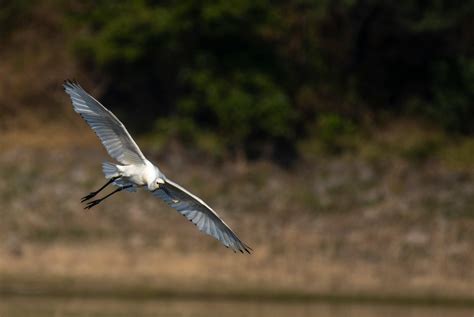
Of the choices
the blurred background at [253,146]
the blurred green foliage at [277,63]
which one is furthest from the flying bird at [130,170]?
the blurred green foliage at [277,63]

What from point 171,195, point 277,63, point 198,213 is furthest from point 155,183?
point 277,63

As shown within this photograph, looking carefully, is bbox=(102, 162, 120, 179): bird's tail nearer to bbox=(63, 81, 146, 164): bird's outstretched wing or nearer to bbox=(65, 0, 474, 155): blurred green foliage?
bbox=(63, 81, 146, 164): bird's outstretched wing

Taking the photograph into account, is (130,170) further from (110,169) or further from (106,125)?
(106,125)

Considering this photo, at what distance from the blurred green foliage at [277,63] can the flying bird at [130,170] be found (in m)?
11.9

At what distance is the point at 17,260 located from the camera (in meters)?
21.1

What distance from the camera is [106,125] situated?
1254 cm

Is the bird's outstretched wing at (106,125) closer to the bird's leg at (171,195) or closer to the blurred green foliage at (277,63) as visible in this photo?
the bird's leg at (171,195)

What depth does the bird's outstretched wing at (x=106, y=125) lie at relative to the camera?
12.3 metres

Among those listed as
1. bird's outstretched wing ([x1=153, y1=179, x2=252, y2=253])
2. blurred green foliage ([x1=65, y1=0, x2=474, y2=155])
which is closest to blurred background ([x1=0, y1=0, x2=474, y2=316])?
blurred green foliage ([x1=65, y1=0, x2=474, y2=155])

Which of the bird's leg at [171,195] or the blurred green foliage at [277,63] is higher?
the blurred green foliage at [277,63]

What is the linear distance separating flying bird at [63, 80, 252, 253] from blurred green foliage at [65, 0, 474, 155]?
11872 millimetres

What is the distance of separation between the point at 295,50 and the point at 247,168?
4.08 m

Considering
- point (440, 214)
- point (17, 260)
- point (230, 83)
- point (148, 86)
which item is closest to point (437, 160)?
point (440, 214)

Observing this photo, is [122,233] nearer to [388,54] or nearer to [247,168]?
[247,168]
